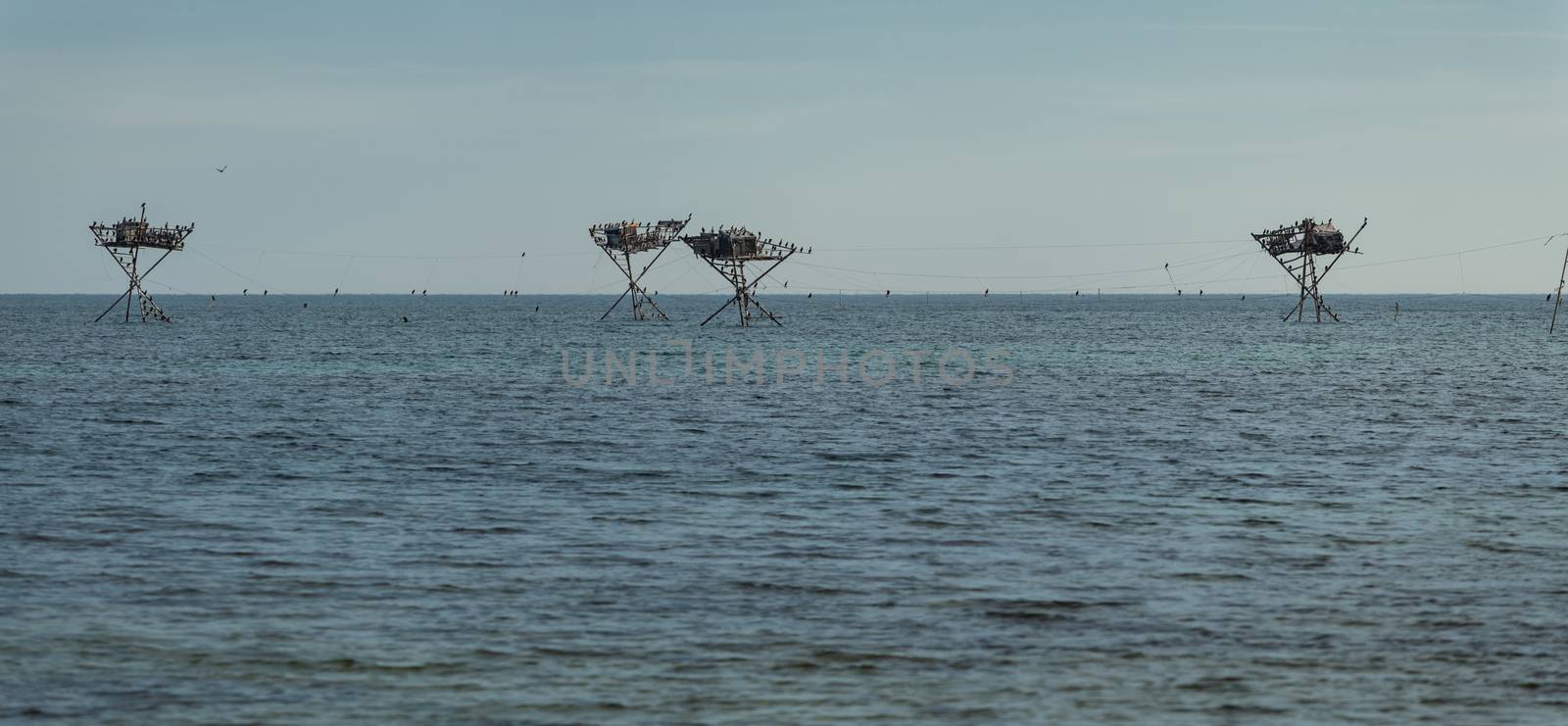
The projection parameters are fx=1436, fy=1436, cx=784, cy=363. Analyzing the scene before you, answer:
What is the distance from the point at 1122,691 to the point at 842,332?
11400cm

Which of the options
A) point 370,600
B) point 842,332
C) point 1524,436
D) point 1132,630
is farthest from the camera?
point 842,332

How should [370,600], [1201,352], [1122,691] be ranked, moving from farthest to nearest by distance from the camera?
[1201,352] → [370,600] → [1122,691]

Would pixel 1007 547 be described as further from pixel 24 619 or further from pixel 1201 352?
pixel 1201 352

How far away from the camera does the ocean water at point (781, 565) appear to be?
13.5 m

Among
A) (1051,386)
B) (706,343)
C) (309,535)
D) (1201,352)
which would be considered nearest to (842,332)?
(706,343)

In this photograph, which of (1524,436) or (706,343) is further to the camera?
(706,343)

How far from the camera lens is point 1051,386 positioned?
5606 centimetres

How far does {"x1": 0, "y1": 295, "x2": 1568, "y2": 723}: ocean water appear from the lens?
13.5 meters

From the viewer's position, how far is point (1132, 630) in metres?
15.6

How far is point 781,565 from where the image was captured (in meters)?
18.9

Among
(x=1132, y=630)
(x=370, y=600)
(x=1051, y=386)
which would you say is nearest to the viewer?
(x=1132, y=630)

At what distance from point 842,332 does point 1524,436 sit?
93.2 m

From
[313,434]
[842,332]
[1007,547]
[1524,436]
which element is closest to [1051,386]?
[1524,436]

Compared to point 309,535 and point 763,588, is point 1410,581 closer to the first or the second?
point 763,588
